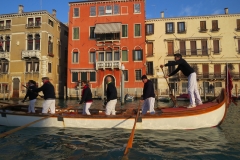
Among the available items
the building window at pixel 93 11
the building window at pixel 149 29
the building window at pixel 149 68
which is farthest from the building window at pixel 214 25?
the building window at pixel 93 11

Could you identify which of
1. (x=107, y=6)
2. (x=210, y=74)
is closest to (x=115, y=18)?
(x=107, y=6)

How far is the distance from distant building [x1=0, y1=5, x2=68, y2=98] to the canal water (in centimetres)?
2103

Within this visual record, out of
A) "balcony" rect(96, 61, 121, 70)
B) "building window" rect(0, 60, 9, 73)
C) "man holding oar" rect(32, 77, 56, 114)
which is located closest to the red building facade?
"balcony" rect(96, 61, 121, 70)

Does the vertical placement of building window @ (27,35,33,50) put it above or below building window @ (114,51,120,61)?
above

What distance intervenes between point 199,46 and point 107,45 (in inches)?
496

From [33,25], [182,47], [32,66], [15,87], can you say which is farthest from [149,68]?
[15,87]

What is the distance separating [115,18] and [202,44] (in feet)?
40.7

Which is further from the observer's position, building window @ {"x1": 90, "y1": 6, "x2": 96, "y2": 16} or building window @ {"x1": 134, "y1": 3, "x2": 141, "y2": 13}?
building window @ {"x1": 90, "y1": 6, "x2": 96, "y2": 16}

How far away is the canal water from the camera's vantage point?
14.9ft

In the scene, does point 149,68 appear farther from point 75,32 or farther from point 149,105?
point 149,105

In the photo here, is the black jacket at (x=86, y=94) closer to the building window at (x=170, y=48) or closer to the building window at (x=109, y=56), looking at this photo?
the building window at (x=109, y=56)

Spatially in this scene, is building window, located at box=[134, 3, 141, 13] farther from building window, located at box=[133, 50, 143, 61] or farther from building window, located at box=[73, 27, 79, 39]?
building window, located at box=[73, 27, 79, 39]

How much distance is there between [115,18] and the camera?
26250 mm

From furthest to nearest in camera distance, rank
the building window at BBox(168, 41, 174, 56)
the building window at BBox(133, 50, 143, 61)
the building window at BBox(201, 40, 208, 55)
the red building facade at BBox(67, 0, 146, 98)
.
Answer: the building window at BBox(168, 41, 174, 56) → the building window at BBox(201, 40, 208, 55) → the building window at BBox(133, 50, 143, 61) → the red building facade at BBox(67, 0, 146, 98)
